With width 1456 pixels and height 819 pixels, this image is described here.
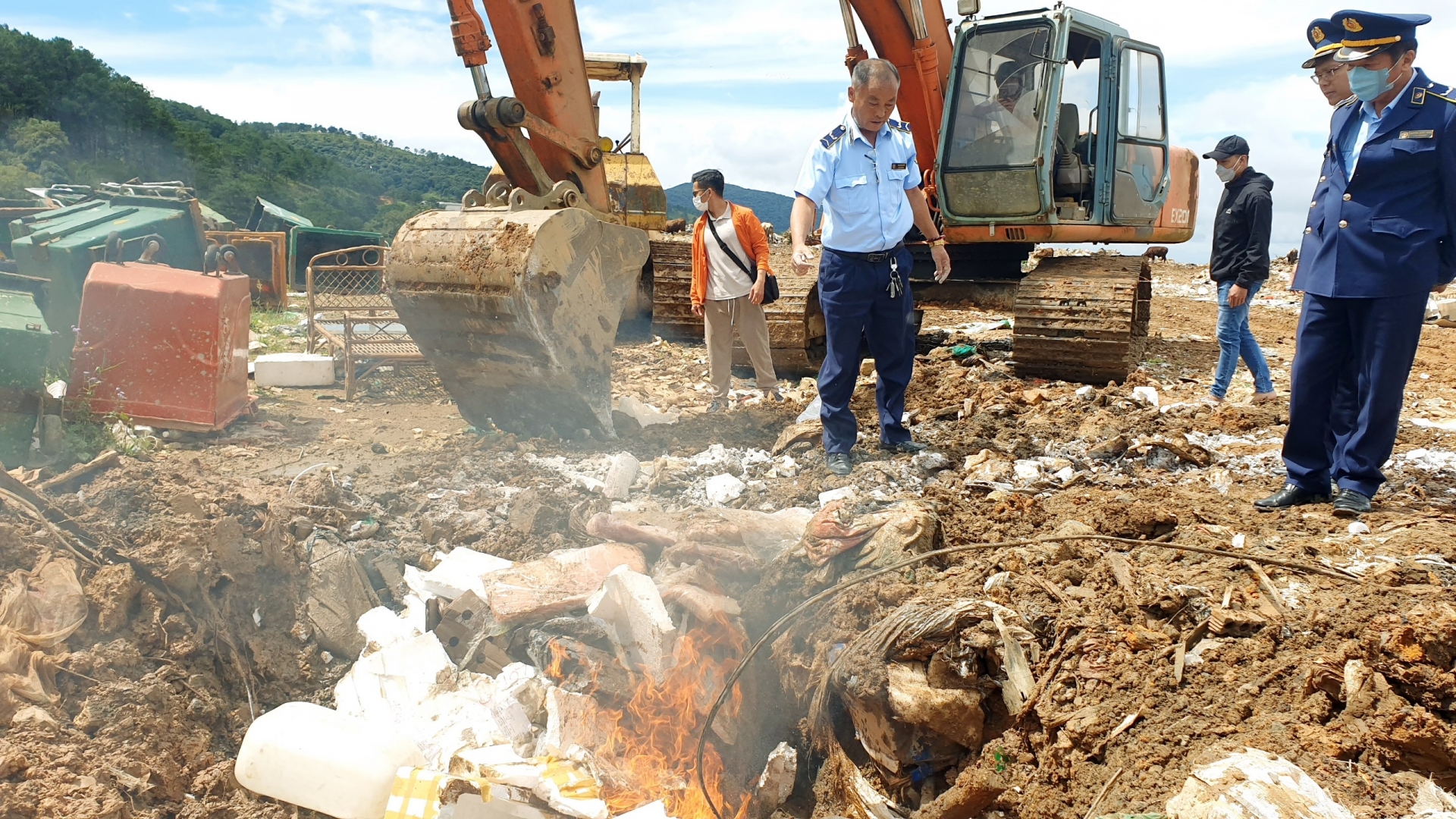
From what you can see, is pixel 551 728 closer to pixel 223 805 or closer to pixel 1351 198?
pixel 223 805

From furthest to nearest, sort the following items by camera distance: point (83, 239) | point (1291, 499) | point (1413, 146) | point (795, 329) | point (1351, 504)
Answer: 1. point (83, 239)
2. point (795, 329)
3. point (1291, 499)
4. point (1351, 504)
5. point (1413, 146)

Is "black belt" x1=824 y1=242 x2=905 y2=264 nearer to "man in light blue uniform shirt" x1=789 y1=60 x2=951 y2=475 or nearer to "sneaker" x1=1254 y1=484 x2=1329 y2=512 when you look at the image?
"man in light blue uniform shirt" x1=789 y1=60 x2=951 y2=475

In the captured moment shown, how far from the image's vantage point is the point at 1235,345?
5.95 meters

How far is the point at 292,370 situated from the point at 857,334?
5.16 meters

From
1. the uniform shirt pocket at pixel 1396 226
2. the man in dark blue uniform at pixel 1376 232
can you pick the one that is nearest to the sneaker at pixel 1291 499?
the man in dark blue uniform at pixel 1376 232

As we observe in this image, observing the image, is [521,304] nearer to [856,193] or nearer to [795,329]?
[856,193]

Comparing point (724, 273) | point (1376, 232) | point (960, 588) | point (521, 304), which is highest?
point (1376, 232)

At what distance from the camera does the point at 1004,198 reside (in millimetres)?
7223

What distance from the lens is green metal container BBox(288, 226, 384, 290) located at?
1541 cm

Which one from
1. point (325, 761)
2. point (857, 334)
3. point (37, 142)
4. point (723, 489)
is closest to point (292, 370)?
point (723, 489)

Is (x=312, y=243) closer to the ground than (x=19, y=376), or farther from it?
farther from it

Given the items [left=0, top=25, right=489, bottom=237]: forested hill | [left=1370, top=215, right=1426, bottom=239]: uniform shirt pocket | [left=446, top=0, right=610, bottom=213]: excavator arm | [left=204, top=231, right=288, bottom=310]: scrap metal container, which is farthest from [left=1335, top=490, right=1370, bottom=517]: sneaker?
[left=0, top=25, right=489, bottom=237]: forested hill

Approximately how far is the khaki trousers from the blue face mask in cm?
376

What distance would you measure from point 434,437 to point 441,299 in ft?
5.26
